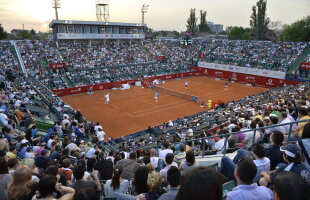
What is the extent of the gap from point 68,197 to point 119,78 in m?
→ 43.9

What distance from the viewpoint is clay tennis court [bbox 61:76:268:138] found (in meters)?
27.7

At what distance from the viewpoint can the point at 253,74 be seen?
48.2m

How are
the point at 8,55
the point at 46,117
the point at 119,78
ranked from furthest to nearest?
the point at 119,78 < the point at 8,55 < the point at 46,117

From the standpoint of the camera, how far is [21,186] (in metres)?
4.07

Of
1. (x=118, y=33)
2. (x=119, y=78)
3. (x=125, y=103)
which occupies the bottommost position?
(x=125, y=103)

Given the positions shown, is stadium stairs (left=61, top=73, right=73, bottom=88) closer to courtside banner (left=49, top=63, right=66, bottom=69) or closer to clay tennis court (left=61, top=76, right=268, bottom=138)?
courtside banner (left=49, top=63, right=66, bottom=69)

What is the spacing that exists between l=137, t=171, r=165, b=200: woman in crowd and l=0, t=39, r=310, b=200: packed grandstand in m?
0.02

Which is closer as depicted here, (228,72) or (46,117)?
(46,117)

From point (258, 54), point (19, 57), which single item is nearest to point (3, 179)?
point (19, 57)

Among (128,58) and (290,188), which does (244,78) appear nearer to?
(128,58)

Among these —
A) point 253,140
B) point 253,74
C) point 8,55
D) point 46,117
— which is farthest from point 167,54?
point 253,140

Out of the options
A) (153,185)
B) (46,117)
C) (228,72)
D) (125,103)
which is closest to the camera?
(153,185)

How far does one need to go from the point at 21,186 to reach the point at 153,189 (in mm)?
2513

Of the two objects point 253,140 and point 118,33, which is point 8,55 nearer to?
point 118,33
